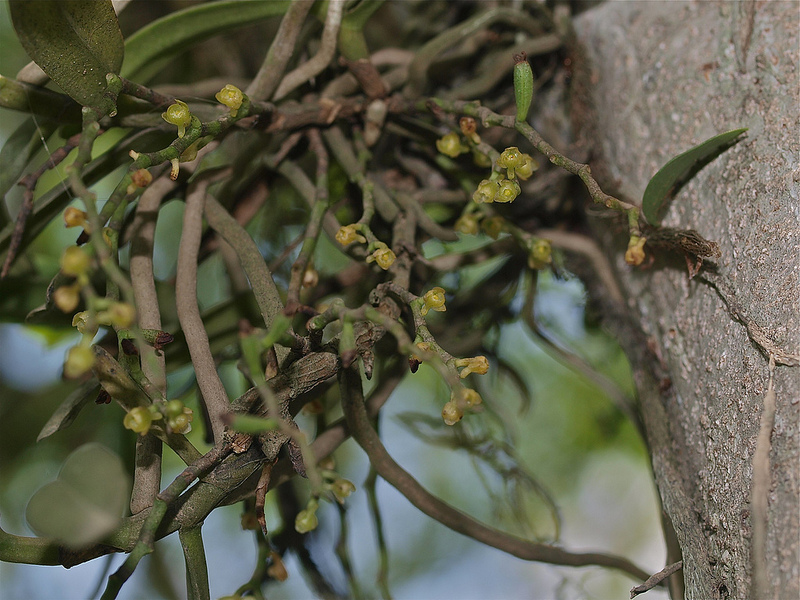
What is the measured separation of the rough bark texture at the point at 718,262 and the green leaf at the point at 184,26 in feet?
0.98

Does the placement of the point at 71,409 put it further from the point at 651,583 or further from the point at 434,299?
the point at 651,583

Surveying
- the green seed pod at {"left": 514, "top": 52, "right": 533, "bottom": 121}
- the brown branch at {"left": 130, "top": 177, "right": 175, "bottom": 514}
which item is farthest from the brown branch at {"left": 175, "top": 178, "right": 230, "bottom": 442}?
the green seed pod at {"left": 514, "top": 52, "right": 533, "bottom": 121}

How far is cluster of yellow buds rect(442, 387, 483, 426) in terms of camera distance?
0.94ft

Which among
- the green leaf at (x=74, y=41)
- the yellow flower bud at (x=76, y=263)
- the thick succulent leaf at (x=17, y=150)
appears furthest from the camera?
the thick succulent leaf at (x=17, y=150)

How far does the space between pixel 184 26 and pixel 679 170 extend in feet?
1.21

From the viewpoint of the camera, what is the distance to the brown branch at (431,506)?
393mm

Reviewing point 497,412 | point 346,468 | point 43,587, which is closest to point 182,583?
point 43,587

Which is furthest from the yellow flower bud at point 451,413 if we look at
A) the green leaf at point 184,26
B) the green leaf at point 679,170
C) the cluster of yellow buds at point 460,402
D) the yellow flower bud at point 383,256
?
the green leaf at point 184,26

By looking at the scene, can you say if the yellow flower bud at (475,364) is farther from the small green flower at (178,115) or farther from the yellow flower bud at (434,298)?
the small green flower at (178,115)

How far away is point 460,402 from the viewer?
28 cm

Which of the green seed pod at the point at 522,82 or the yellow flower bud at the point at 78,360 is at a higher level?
the green seed pod at the point at 522,82

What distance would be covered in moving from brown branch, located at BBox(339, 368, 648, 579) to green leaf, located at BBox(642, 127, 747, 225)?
231mm

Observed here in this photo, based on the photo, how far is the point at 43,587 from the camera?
→ 2.08 ft

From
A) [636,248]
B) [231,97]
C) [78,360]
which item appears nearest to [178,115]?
[231,97]
